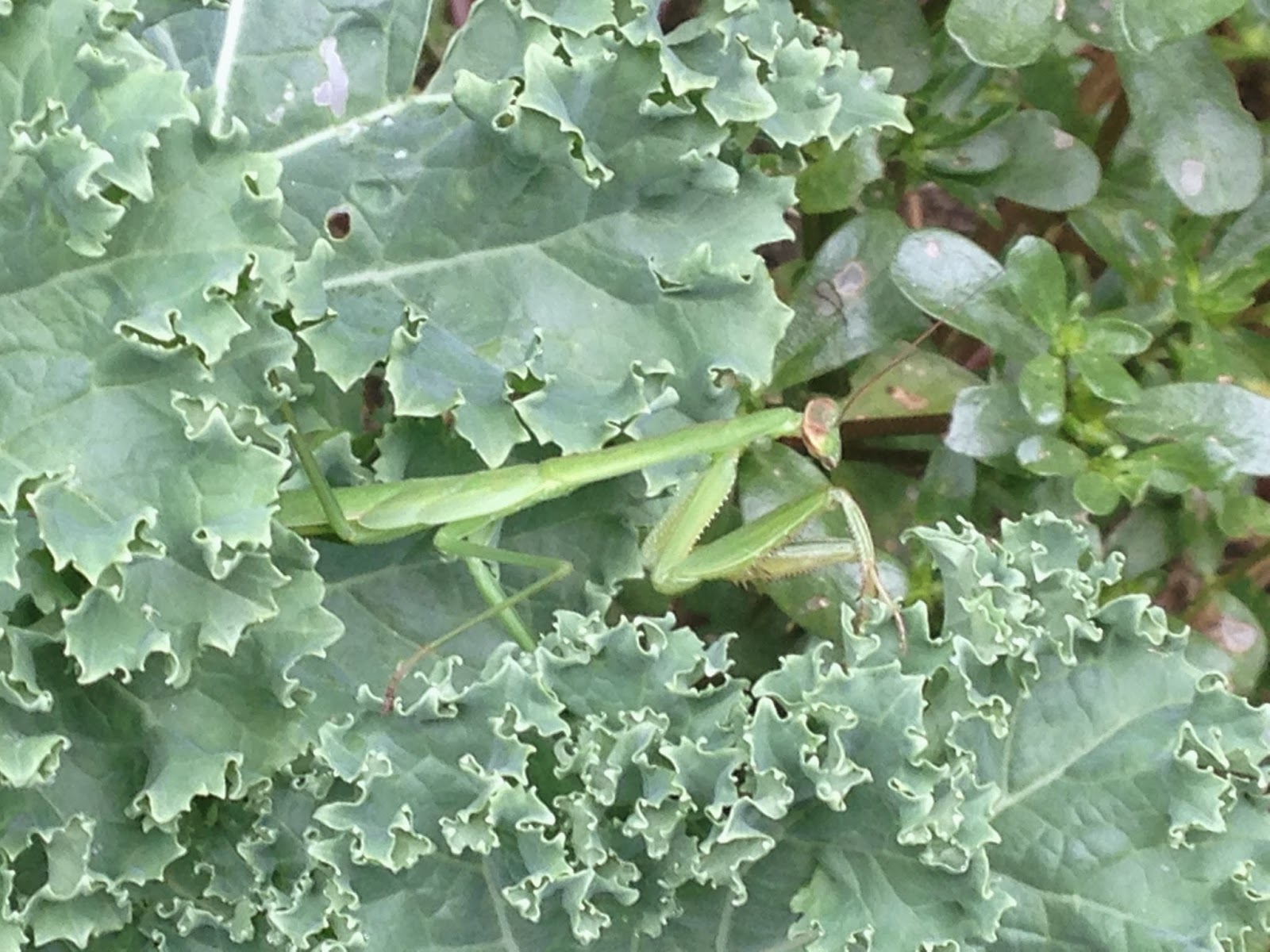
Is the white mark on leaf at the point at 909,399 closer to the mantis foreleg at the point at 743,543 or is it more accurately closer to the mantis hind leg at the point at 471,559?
the mantis foreleg at the point at 743,543


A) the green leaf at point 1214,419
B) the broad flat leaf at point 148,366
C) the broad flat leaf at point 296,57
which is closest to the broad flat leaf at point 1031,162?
→ the green leaf at point 1214,419

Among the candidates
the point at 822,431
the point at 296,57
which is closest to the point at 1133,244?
the point at 822,431

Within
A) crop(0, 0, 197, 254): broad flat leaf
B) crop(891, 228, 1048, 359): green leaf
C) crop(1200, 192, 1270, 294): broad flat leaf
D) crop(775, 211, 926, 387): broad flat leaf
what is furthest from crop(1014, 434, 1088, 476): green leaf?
crop(0, 0, 197, 254): broad flat leaf

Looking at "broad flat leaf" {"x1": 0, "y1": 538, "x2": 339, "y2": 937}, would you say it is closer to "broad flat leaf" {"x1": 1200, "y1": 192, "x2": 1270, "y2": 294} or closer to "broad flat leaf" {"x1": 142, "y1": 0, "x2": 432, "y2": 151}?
"broad flat leaf" {"x1": 142, "y1": 0, "x2": 432, "y2": 151}

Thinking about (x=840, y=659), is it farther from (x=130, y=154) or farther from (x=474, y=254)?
(x=130, y=154)

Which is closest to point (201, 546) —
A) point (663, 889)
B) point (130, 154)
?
point (130, 154)

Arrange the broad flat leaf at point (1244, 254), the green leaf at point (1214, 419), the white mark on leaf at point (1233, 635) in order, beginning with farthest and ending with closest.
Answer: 1. the white mark on leaf at point (1233, 635)
2. the broad flat leaf at point (1244, 254)
3. the green leaf at point (1214, 419)

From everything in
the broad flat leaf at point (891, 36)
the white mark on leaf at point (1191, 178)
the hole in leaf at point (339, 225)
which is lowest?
the hole in leaf at point (339, 225)
